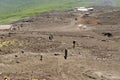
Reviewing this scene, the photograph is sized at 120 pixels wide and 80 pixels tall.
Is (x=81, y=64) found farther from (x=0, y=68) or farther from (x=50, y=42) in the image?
(x=50, y=42)

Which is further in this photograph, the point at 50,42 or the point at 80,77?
the point at 50,42

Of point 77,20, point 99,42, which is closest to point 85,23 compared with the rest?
point 77,20

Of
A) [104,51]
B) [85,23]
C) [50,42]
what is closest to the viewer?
[104,51]

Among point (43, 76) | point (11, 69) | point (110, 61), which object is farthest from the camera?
point (110, 61)

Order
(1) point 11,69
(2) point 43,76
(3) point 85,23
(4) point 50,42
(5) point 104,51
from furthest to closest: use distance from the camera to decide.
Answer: (3) point 85,23
(4) point 50,42
(5) point 104,51
(1) point 11,69
(2) point 43,76

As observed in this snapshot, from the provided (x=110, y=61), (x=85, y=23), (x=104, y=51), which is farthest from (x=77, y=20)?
(x=110, y=61)

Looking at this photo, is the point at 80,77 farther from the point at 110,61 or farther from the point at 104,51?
the point at 104,51
